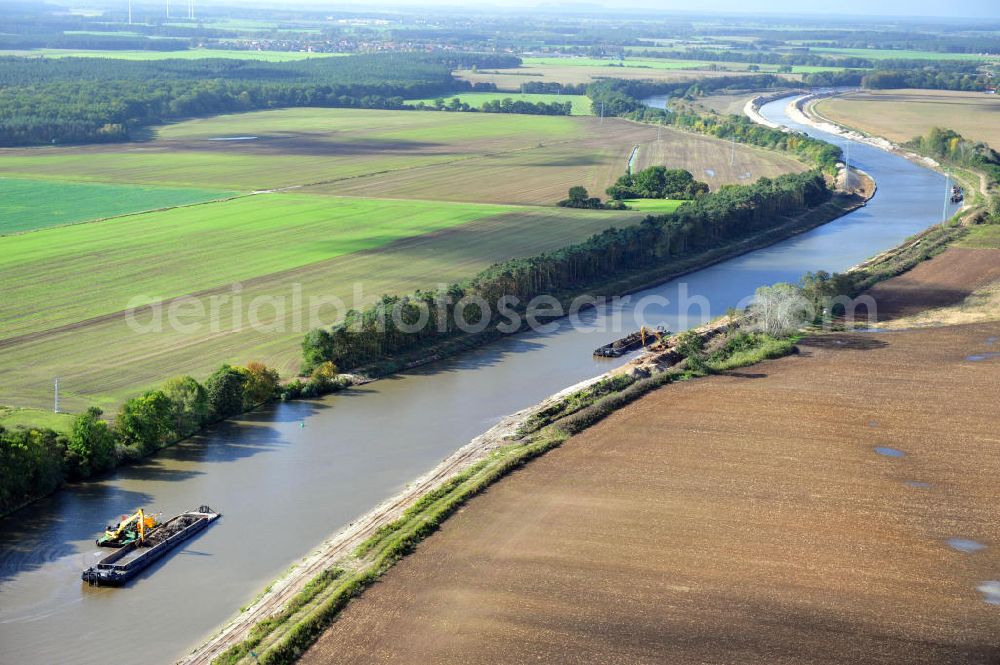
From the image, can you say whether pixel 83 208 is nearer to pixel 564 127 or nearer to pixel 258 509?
pixel 258 509

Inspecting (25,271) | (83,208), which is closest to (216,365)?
(25,271)

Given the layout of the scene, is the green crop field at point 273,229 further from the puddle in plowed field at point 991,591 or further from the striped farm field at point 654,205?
the puddle in plowed field at point 991,591

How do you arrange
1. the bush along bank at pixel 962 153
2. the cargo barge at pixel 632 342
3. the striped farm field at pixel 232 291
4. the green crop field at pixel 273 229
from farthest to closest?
the bush along bank at pixel 962 153 → the cargo barge at pixel 632 342 → the green crop field at pixel 273 229 → the striped farm field at pixel 232 291

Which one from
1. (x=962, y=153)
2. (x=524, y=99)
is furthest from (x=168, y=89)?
(x=962, y=153)

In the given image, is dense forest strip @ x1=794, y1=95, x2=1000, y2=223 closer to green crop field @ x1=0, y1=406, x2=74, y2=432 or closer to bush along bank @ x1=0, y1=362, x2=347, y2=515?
bush along bank @ x1=0, y1=362, x2=347, y2=515

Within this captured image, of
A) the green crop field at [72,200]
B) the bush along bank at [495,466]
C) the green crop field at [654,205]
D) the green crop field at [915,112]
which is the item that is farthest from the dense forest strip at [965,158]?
the green crop field at [72,200]

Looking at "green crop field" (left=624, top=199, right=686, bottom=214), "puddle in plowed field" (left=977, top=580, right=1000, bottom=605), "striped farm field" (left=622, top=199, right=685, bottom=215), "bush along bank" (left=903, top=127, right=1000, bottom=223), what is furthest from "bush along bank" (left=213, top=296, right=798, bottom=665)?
"bush along bank" (left=903, top=127, right=1000, bottom=223)

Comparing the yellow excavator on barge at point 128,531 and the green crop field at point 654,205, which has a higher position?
the green crop field at point 654,205
